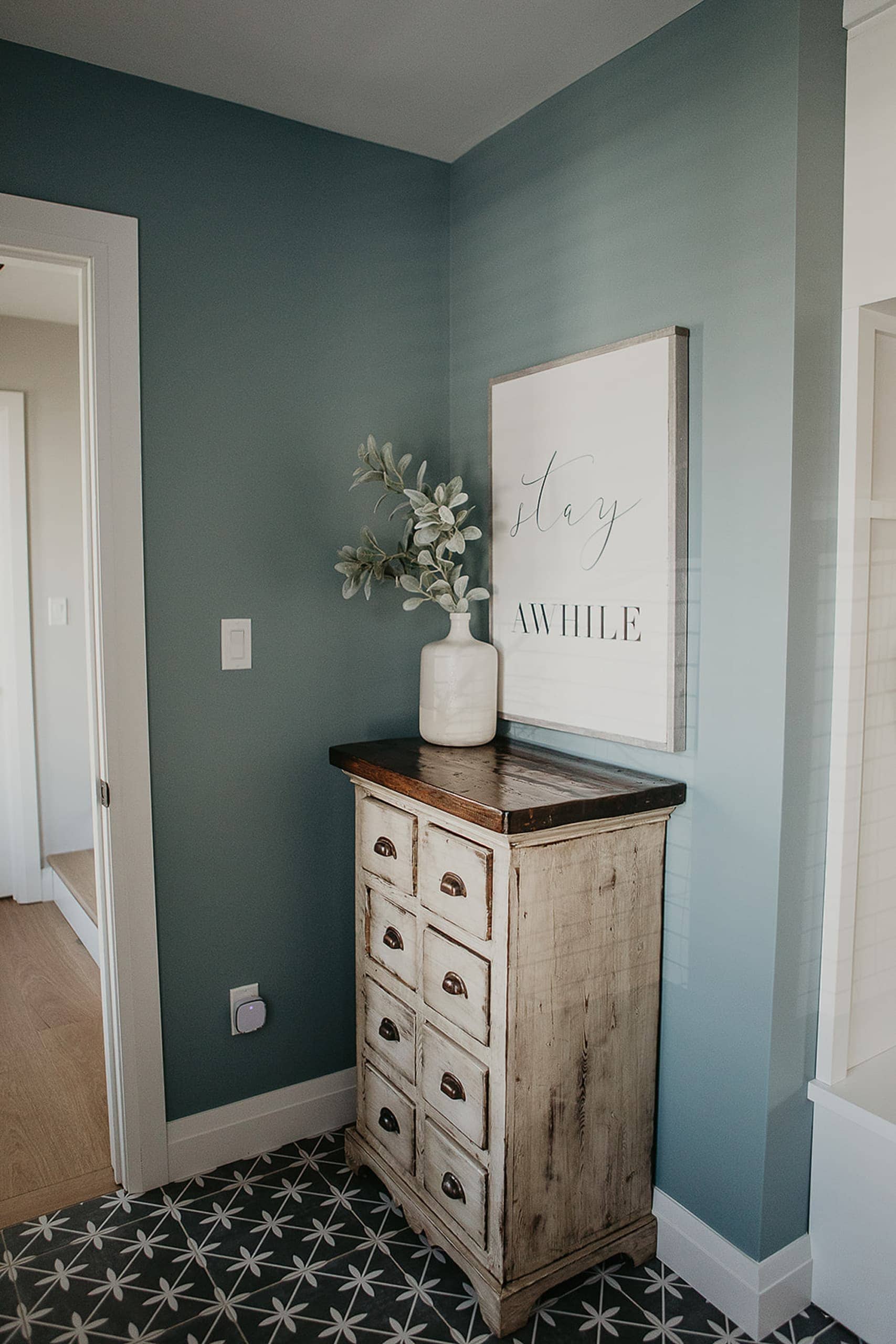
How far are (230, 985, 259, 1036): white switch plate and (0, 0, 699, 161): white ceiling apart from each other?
2.05 metres

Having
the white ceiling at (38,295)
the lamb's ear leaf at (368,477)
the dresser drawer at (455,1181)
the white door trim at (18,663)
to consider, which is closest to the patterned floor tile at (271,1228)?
the dresser drawer at (455,1181)

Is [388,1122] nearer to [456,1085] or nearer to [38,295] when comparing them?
[456,1085]

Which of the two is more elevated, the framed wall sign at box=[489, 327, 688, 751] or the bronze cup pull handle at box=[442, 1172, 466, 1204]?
the framed wall sign at box=[489, 327, 688, 751]

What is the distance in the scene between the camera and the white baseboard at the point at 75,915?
339 centimetres

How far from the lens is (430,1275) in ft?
6.07

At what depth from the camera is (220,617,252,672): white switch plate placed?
2186 mm

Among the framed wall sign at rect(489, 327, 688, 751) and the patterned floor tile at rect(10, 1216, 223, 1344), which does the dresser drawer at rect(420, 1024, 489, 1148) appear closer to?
the patterned floor tile at rect(10, 1216, 223, 1344)

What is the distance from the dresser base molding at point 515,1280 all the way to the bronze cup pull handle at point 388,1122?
0.25 feet

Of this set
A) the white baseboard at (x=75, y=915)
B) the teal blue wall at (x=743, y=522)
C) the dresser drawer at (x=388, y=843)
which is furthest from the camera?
the white baseboard at (x=75, y=915)

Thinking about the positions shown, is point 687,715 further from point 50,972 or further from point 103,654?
point 50,972

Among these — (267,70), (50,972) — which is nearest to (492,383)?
(267,70)

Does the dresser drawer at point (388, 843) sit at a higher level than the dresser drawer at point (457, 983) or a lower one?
higher

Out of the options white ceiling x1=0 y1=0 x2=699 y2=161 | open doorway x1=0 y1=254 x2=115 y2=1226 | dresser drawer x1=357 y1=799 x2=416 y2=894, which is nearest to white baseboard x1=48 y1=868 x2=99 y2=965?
open doorway x1=0 y1=254 x2=115 y2=1226

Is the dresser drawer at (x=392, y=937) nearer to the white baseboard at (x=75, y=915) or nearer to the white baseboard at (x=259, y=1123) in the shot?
the white baseboard at (x=259, y=1123)
